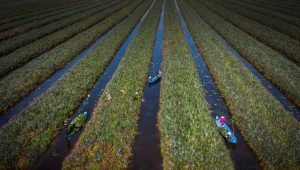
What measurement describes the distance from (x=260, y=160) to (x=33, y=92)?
17.6m

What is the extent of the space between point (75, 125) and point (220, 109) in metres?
9.90

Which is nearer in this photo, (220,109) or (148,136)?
(148,136)

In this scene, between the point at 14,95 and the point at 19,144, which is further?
the point at 14,95

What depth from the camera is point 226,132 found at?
1352 cm

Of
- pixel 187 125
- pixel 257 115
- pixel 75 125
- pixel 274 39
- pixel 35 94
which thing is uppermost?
pixel 274 39

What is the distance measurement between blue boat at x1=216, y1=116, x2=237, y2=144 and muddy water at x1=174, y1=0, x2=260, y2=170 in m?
0.34

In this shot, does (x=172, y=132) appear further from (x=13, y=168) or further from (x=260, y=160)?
(x=13, y=168)

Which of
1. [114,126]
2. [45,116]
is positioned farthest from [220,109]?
[45,116]

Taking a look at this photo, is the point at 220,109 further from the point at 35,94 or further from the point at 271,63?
the point at 35,94

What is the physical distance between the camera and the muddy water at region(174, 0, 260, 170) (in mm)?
12141

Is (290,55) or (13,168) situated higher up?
(290,55)

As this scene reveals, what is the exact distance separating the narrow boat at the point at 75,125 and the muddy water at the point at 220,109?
872 centimetres

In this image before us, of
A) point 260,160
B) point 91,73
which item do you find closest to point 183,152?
point 260,160

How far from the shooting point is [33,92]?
19.8m
